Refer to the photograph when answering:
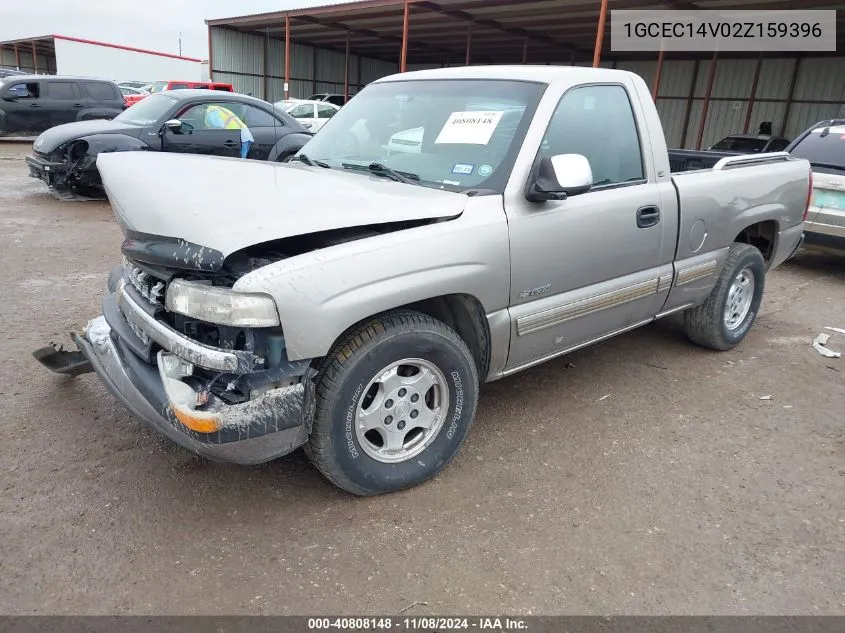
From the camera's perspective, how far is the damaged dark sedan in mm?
9039

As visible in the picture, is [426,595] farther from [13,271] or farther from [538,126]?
[13,271]

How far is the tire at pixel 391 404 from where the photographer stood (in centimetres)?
253

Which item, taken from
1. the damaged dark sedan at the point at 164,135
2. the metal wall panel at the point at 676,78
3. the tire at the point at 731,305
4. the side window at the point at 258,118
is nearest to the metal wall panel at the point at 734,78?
the metal wall panel at the point at 676,78

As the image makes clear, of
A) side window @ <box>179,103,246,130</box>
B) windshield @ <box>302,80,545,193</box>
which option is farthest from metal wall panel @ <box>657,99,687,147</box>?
windshield @ <box>302,80,545,193</box>

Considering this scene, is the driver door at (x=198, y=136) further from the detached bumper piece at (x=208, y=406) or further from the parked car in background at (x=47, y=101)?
the detached bumper piece at (x=208, y=406)

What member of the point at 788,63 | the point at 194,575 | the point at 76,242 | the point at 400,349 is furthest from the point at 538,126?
the point at 788,63

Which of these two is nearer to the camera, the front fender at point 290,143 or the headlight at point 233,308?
the headlight at point 233,308

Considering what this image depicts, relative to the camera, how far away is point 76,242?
7164mm

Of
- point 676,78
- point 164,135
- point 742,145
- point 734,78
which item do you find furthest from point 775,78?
point 164,135

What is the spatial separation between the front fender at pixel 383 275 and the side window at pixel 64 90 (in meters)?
16.3

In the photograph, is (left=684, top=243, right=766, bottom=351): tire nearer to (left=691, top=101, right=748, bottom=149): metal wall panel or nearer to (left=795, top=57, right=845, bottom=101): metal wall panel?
(left=795, top=57, right=845, bottom=101): metal wall panel

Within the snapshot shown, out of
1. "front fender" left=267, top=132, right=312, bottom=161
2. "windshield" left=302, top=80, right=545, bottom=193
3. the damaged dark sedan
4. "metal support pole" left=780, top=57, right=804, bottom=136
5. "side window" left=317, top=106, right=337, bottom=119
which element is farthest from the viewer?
"metal support pole" left=780, top=57, right=804, bottom=136

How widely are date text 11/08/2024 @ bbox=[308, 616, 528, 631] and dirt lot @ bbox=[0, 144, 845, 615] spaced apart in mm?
46

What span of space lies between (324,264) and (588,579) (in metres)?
1.55
